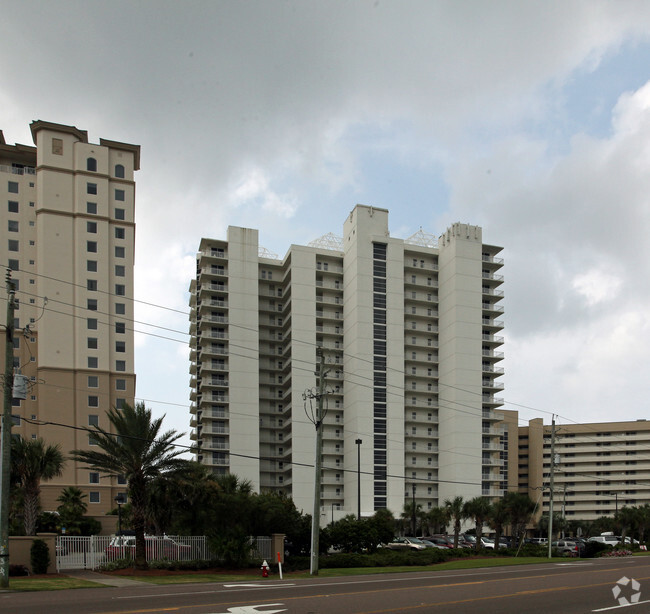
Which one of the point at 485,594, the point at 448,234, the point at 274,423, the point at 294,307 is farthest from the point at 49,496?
the point at 485,594

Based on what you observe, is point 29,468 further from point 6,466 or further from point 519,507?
point 519,507

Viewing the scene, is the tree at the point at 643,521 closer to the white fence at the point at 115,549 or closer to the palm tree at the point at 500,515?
the palm tree at the point at 500,515

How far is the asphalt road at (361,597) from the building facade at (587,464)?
139175 mm

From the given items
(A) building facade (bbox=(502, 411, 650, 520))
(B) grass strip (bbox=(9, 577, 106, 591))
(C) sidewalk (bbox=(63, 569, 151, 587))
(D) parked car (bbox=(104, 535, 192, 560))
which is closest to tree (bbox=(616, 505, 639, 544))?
(D) parked car (bbox=(104, 535, 192, 560))

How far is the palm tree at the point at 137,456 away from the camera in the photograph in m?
34.2

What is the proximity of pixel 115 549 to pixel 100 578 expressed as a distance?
19.7 feet

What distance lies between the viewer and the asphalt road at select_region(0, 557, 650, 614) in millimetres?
17703

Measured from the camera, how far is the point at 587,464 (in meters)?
167

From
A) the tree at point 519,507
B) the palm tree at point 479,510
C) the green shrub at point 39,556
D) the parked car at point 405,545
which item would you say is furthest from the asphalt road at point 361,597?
the palm tree at point 479,510

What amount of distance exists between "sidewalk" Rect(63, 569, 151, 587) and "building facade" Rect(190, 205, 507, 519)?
62211 millimetres

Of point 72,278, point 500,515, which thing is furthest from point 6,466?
point 72,278

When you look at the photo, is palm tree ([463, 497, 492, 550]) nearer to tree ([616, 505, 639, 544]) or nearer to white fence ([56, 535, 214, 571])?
tree ([616, 505, 639, 544])

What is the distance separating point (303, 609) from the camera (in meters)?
17.6

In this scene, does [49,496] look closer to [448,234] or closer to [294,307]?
[294,307]
